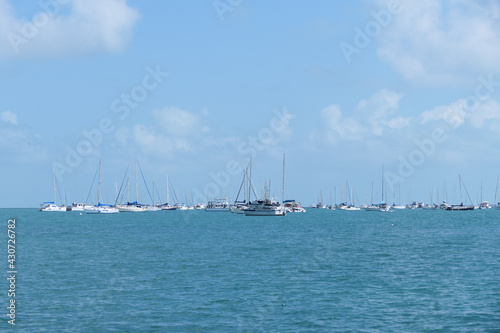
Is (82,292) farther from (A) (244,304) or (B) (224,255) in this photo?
(B) (224,255)

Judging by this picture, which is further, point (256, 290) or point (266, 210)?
point (266, 210)

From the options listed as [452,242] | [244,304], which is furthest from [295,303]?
[452,242]

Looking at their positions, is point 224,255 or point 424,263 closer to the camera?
point 424,263

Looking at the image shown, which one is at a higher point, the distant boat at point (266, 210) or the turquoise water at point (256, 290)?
the distant boat at point (266, 210)

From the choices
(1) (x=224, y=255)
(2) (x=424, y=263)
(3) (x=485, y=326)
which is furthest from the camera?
(1) (x=224, y=255)

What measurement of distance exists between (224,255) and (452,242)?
1479 inches

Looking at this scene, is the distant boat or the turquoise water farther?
the distant boat

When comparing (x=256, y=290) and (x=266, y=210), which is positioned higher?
(x=266, y=210)

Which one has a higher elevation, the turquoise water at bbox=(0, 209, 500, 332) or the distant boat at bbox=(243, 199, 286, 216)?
the distant boat at bbox=(243, 199, 286, 216)

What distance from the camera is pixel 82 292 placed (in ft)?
130

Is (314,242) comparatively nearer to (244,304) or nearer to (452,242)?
(452,242)

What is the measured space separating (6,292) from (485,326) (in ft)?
103

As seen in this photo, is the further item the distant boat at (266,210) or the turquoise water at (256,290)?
the distant boat at (266,210)

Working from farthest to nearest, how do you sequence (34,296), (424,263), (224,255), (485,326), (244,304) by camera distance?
(224,255) < (424,263) < (34,296) < (244,304) < (485,326)
